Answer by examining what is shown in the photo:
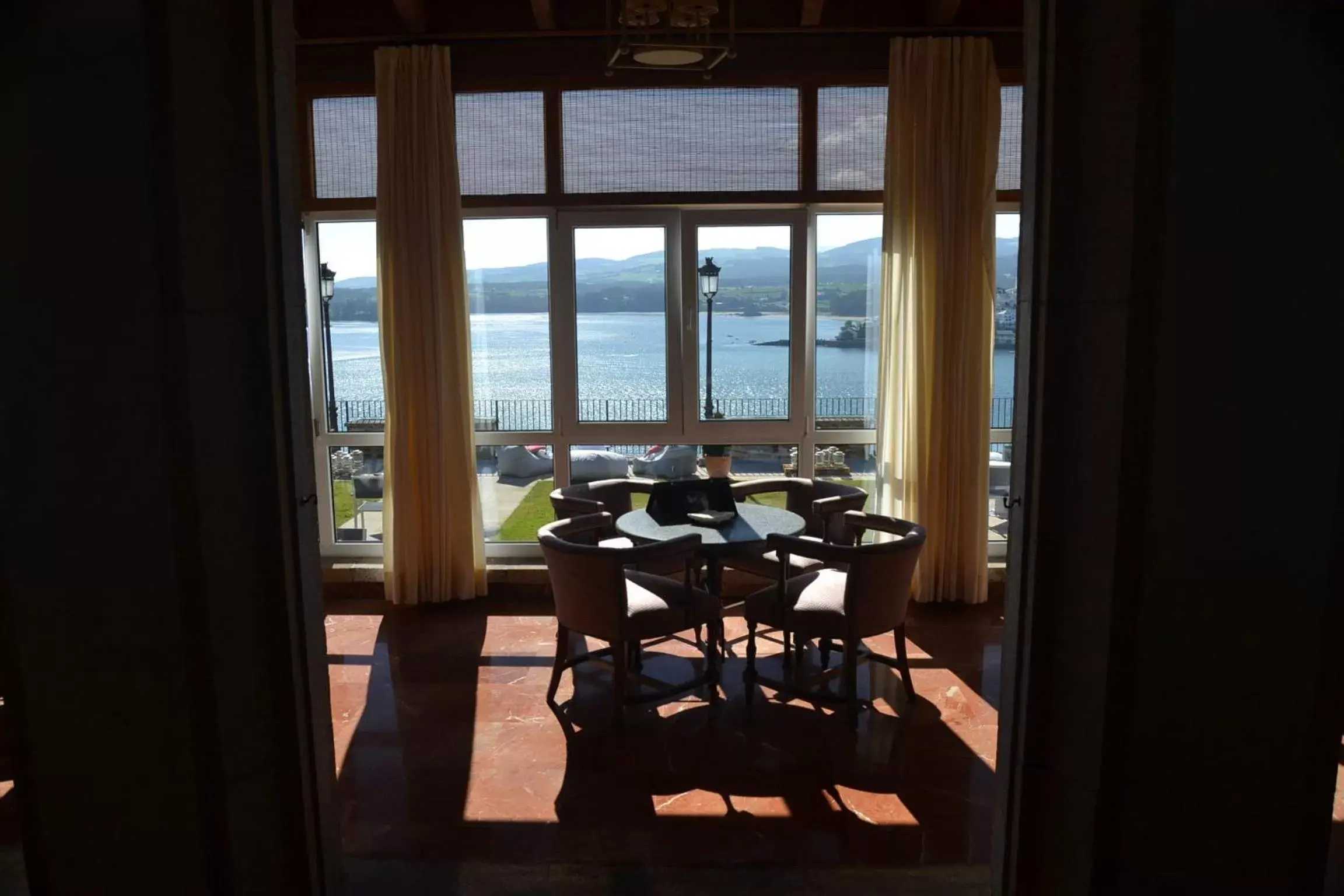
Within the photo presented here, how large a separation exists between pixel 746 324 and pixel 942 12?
85.0 inches

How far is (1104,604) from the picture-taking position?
91.0 inches

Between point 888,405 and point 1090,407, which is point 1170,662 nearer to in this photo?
point 1090,407

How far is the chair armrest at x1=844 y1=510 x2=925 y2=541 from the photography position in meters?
4.80

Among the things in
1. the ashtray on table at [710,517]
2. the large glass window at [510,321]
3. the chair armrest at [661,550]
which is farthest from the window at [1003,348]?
the large glass window at [510,321]

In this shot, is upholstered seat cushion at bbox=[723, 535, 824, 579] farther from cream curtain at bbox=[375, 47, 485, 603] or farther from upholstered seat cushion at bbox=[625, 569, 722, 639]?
cream curtain at bbox=[375, 47, 485, 603]

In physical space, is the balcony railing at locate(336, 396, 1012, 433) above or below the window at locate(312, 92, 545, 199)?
below

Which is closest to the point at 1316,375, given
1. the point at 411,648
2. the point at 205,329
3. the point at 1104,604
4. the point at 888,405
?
the point at 1104,604

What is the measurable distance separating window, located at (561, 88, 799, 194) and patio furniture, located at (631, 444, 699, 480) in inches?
65.6

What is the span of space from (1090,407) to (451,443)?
4.51 meters

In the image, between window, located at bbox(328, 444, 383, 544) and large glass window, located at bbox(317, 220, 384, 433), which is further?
window, located at bbox(328, 444, 383, 544)

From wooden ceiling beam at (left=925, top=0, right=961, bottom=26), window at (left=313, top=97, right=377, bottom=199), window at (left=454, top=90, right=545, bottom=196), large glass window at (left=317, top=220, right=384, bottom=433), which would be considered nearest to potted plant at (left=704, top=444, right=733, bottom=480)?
window at (left=454, top=90, right=545, bottom=196)

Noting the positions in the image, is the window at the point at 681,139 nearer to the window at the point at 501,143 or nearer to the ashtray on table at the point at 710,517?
the window at the point at 501,143

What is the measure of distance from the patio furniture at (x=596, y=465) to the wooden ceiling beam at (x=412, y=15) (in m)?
2.75

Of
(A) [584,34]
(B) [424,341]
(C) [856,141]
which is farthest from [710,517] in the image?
(A) [584,34]
